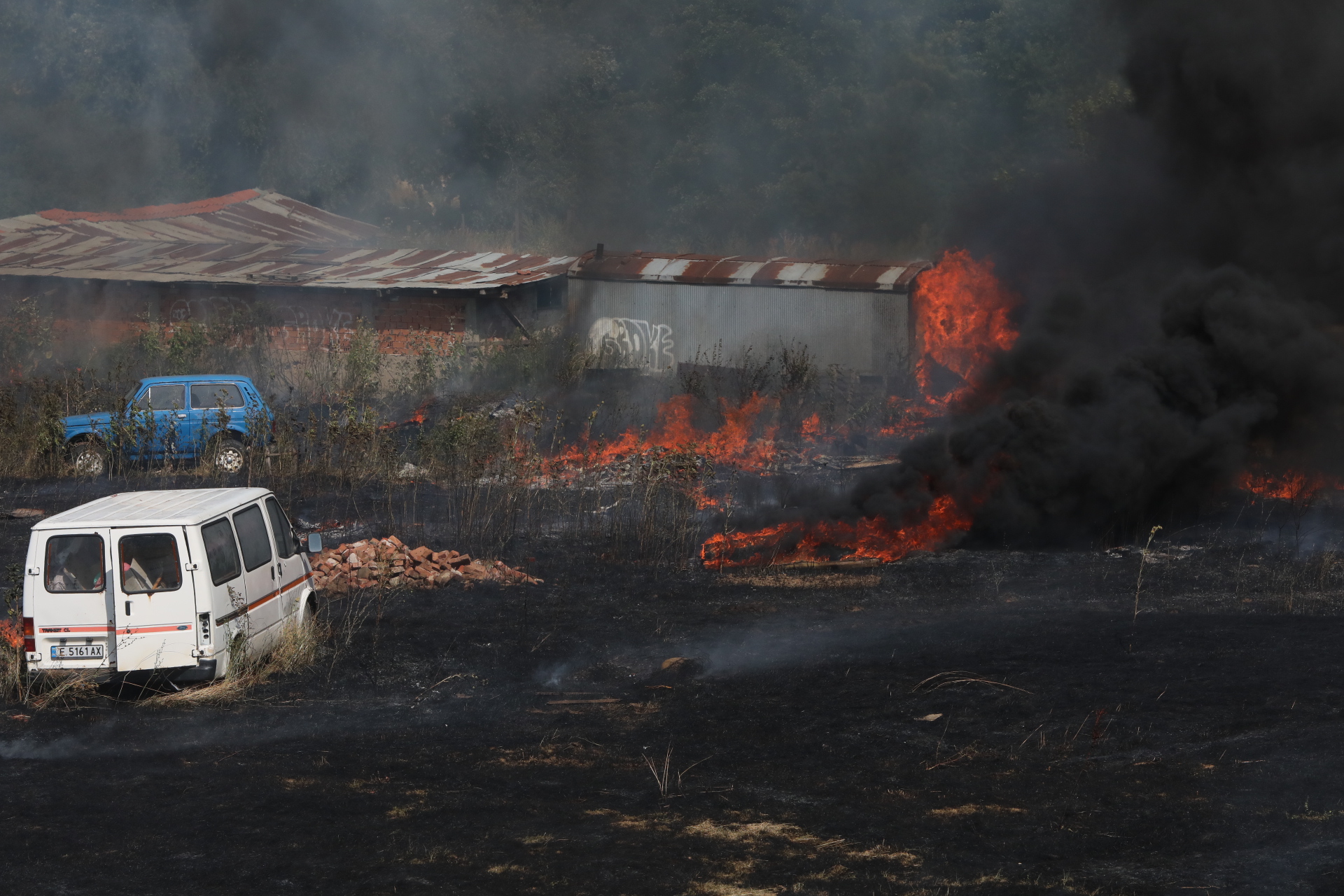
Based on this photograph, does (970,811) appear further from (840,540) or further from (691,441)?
(691,441)

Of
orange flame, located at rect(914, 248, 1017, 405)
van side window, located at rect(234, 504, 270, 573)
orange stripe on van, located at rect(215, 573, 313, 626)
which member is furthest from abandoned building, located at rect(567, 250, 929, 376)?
van side window, located at rect(234, 504, 270, 573)

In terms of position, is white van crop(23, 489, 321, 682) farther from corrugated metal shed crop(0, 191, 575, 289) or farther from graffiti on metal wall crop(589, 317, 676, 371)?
graffiti on metal wall crop(589, 317, 676, 371)

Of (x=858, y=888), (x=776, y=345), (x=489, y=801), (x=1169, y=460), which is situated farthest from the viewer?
(x=776, y=345)

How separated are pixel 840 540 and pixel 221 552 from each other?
7.37 meters

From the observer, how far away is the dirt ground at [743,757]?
19.6 feet

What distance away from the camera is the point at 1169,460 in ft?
47.5

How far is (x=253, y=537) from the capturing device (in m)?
9.73

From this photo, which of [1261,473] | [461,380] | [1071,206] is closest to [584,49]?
[461,380]

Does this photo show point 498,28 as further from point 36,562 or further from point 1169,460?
point 36,562

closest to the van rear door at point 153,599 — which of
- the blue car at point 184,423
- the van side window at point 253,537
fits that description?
the van side window at point 253,537

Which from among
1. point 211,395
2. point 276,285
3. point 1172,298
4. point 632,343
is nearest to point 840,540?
point 1172,298

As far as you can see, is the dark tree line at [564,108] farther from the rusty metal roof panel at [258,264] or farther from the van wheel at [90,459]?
the van wheel at [90,459]

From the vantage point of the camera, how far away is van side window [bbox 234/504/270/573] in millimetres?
9547

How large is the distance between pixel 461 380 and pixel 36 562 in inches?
640
